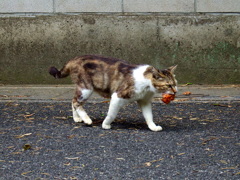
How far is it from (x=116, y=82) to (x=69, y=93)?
8.07 feet

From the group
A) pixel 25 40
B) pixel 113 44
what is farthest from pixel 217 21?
pixel 25 40

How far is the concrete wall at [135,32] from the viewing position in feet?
26.9

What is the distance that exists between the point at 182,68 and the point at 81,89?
3174 mm

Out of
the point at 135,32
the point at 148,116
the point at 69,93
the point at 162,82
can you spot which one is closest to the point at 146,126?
the point at 148,116

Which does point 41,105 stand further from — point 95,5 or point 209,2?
point 209,2

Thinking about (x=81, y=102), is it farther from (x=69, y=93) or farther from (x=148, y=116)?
(x=69, y=93)

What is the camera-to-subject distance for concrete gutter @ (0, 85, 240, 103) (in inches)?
287

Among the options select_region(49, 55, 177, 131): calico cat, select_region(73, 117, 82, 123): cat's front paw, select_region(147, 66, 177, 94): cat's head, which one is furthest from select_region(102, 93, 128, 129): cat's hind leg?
select_region(73, 117, 82, 123): cat's front paw

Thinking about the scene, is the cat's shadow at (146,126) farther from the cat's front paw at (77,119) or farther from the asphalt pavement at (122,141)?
the cat's front paw at (77,119)

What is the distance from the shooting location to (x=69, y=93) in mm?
7805

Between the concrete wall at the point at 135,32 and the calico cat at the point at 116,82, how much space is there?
2507 millimetres

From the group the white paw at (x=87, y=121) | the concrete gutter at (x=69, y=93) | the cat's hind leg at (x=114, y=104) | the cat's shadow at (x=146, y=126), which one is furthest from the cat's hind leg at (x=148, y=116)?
the concrete gutter at (x=69, y=93)

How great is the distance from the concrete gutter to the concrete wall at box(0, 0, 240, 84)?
0.38m

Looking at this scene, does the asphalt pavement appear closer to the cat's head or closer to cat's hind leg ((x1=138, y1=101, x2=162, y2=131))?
cat's hind leg ((x1=138, y1=101, x2=162, y2=131))
